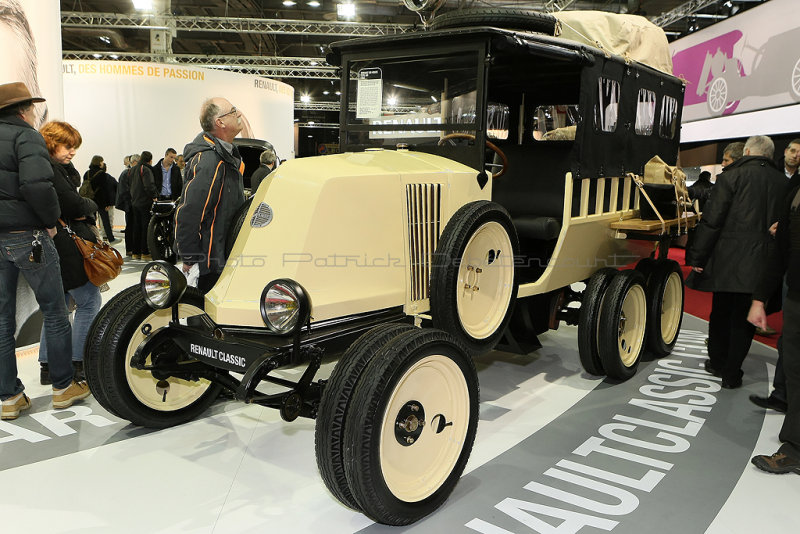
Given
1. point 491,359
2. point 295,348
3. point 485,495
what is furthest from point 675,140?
point 295,348

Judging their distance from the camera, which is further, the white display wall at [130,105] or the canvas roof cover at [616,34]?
the white display wall at [130,105]

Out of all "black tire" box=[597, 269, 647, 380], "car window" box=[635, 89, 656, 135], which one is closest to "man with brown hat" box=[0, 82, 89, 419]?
"black tire" box=[597, 269, 647, 380]

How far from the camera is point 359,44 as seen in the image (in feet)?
12.4

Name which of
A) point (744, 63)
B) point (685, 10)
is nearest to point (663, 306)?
point (744, 63)

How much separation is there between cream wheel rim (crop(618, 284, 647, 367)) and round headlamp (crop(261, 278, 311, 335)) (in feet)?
9.92

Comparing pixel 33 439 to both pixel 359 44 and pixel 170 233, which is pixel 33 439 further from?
pixel 170 233

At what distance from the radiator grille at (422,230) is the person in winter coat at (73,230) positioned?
227 centimetres

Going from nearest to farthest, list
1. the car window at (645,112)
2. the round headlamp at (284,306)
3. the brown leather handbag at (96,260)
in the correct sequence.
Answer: the round headlamp at (284,306) < the brown leather handbag at (96,260) < the car window at (645,112)

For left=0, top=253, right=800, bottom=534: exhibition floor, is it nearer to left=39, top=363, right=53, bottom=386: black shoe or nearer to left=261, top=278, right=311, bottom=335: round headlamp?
left=39, top=363, right=53, bottom=386: black shoe

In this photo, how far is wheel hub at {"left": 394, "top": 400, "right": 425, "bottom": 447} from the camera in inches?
99.4

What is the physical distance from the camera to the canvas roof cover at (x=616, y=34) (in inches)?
172

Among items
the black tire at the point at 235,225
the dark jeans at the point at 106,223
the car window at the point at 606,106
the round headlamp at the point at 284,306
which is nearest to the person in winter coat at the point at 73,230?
the black tire at the point at 235,225

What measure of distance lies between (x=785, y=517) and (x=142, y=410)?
10.9ft

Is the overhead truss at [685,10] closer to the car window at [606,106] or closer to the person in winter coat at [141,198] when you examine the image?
the car window at [606,106]
